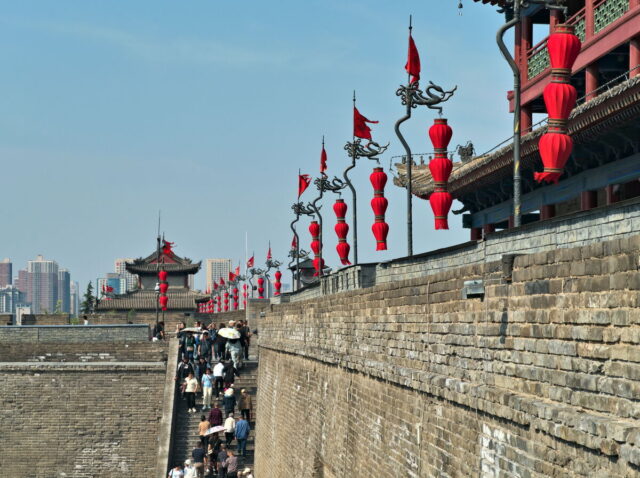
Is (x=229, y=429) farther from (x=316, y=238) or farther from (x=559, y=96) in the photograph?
(x=559, y=96)

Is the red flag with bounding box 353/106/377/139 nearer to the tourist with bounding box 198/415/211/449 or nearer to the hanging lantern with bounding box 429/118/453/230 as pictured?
the hanging lantern with bounding box 429/118/453/230

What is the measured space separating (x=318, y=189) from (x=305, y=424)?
33.3ft

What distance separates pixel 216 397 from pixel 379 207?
9.17m

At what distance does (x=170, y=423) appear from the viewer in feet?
92.8

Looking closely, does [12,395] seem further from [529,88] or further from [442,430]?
[442,430]

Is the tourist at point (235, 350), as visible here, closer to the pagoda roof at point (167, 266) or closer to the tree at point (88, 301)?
the pagoda roof at point (167, 266)

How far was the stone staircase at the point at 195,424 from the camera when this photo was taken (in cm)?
2778

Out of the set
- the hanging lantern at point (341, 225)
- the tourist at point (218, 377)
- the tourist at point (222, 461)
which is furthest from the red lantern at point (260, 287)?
the tourist at point (222, 461)

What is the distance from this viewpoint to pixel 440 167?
58.4 ft

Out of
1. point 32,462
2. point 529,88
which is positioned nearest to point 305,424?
point 529,88

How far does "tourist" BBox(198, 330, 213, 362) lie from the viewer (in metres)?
32.6

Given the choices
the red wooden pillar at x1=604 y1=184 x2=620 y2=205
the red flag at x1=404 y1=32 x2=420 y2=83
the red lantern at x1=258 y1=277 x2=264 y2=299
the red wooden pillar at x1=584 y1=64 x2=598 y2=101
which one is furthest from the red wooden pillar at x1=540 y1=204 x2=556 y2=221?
the red lantern at x1=258 y1=277 x2=264 y2=299

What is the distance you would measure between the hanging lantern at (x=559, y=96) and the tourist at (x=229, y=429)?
52.0 feet

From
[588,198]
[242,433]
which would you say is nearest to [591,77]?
[588,198]
